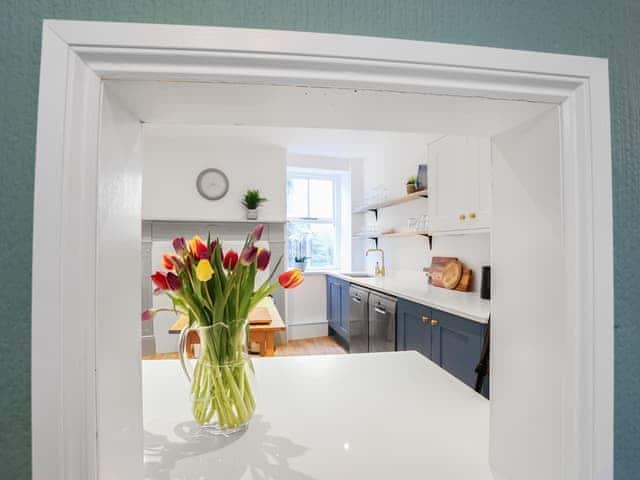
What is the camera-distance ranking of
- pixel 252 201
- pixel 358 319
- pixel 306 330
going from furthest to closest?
pixel 306 330
pixel 252 201
pixel 358 319

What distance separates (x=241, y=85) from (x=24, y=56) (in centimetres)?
30

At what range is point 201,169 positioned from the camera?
4.13m

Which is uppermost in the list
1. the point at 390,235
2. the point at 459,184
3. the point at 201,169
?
the point at 201,169

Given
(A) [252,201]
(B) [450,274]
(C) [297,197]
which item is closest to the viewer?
(B) [450,274]

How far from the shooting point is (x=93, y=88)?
0.46 m

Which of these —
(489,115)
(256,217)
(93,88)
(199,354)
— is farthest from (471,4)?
(256,217)

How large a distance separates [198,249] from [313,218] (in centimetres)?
420

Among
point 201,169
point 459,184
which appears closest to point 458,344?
point 459,184

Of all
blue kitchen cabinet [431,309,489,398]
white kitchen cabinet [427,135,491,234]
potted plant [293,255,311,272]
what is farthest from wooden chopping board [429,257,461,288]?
potted plant [293,255,311,272]

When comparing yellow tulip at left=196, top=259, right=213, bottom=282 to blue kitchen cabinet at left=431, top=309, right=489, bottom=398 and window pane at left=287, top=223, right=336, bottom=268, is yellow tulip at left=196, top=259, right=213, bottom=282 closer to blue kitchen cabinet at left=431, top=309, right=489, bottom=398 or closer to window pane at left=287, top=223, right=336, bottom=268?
blue kitchen cabinet at left=431, top=309, right=489, bottom=398

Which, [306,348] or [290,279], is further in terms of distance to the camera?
[306,348]

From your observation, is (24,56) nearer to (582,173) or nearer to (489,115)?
(489,115)

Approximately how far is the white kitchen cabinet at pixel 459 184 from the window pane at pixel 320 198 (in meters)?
2.37

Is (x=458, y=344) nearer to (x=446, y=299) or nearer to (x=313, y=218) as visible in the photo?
(x=446, y=299)
